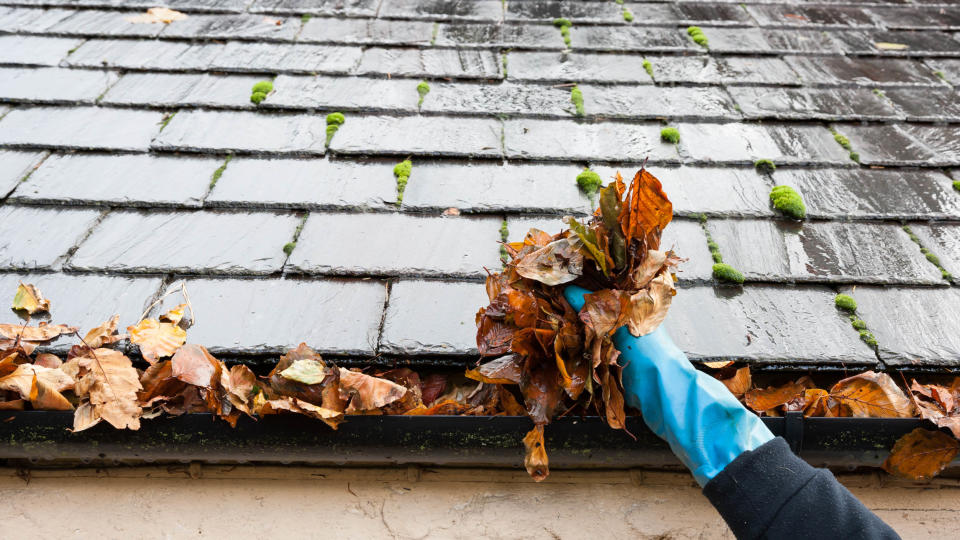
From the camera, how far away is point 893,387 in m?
1.58

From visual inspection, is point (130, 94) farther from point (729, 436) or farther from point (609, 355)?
point (729, 436)

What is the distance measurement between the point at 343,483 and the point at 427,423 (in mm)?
389

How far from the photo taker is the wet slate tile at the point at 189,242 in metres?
1.84

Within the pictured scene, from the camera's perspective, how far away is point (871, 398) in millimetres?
1580

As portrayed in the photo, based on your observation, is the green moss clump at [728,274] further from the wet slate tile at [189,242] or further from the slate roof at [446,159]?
the wet slate tile at [189,242]

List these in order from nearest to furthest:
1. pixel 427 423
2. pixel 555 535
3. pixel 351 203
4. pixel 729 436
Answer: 1. pixel 729 436
2. pixel 427 423
3. pixel 555 535
4. pixel 351 203

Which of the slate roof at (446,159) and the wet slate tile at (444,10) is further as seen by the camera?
the wet slate tile at (444,10)

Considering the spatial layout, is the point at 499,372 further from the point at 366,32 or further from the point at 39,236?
the point at 366,32

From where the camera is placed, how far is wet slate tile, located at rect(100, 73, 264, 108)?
8.23ft

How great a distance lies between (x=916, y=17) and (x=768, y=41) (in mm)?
1015

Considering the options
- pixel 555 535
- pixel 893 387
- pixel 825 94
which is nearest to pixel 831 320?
pixel 893 387

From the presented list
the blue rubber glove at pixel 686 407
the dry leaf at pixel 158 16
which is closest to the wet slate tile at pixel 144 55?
the dry leaf at pixel 158 16

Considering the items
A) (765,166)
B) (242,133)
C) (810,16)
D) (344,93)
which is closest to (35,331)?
(242,133)

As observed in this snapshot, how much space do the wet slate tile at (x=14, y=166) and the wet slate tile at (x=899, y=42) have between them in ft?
11.5
